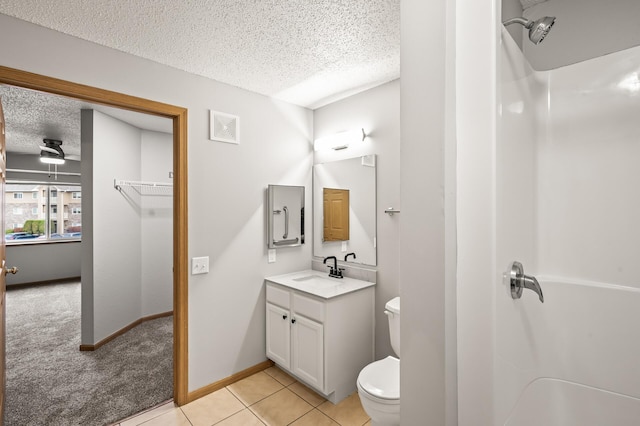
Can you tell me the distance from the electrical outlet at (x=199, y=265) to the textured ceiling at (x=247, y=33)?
1.40 m

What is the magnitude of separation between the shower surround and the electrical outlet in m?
2.03

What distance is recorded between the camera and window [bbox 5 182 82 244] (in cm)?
597

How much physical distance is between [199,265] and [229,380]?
983 mm

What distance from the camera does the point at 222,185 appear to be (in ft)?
8.18

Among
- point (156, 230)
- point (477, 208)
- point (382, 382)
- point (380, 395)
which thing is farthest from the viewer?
point (156, 230)

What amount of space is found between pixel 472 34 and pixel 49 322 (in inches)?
201

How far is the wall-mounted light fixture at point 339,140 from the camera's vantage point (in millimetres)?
2682

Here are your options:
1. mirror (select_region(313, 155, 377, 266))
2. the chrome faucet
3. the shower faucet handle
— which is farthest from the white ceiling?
the chrome faucet

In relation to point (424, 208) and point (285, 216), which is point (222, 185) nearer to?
point (285, 216)

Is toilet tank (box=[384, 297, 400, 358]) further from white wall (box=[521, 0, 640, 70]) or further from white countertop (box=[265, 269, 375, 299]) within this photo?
white wall (box=[521, 0, 640, 70])

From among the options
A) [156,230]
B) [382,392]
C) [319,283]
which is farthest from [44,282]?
[382,392]

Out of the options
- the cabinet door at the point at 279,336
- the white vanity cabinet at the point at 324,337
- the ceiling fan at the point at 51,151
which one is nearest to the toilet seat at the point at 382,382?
the white vanity cabinet at the point at 324,337

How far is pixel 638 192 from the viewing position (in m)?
1.38

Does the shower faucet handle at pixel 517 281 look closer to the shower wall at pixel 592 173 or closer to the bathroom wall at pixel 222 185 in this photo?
the shower wall at pixel 592 173
